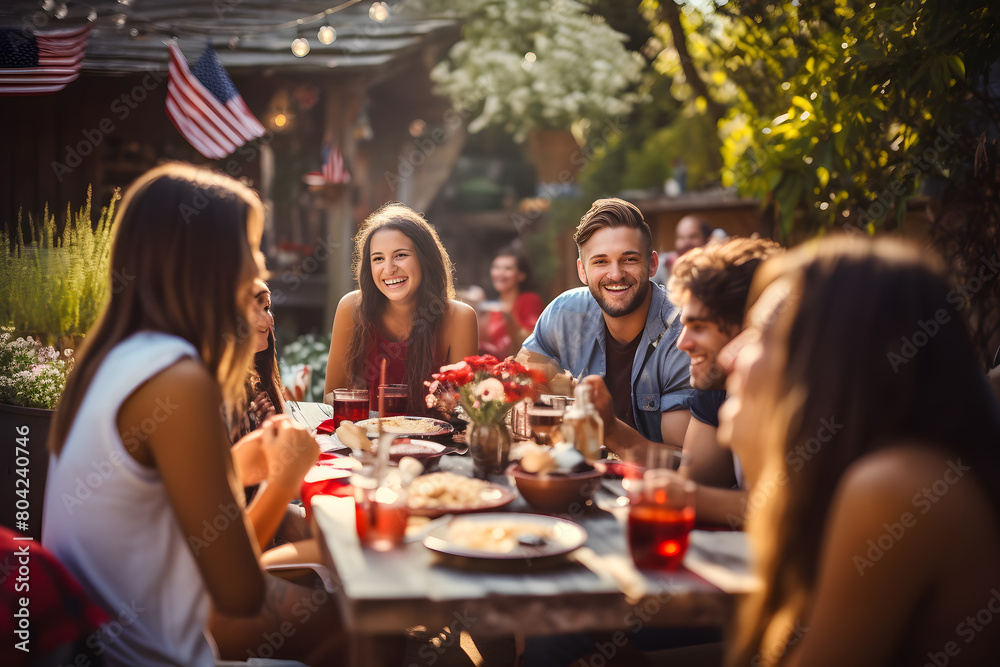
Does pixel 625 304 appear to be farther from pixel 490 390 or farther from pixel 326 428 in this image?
pixel 326 428

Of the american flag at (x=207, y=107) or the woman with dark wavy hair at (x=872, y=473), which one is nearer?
the woman with dark wavy hair at (x=872, y=473)

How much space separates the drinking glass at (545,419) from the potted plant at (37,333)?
2166 millimetres

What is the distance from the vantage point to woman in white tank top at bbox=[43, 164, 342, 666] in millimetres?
1387

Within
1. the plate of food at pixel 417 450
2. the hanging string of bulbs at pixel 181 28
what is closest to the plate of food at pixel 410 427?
the plate of food at pixel 417 450

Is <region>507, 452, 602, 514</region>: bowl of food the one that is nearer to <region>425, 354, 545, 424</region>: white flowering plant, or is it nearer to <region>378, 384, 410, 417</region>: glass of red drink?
<region>425, 354, 545, 424</region>: white flowering plant

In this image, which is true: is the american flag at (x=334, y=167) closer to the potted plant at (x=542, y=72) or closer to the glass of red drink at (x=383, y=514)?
the potted plant at (x=542, y=72)

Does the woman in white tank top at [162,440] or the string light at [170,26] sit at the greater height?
the string light at [170,26]

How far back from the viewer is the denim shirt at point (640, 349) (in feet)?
9.54

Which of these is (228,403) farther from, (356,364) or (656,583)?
(356,364)

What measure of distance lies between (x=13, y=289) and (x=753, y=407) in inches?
144

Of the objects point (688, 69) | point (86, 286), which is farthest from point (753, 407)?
point (688, 69)

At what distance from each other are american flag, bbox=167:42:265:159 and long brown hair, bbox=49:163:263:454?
5.73 meters

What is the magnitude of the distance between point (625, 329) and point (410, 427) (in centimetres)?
102

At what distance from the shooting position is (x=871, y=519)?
1.11 meters
